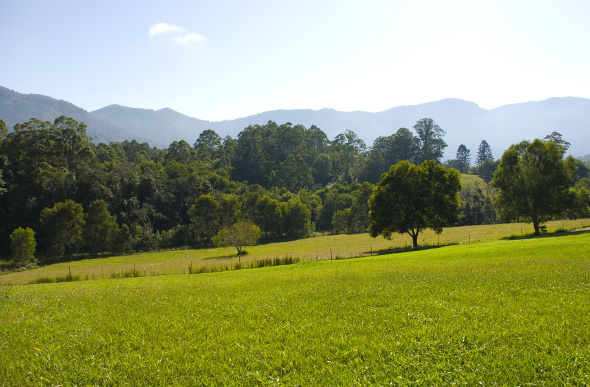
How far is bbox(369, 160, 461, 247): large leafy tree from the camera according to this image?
49.1 metres

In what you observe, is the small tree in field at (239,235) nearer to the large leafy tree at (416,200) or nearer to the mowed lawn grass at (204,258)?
the mowed lawn grass at (204,258)

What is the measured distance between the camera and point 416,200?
49.3 m

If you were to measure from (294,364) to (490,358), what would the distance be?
4280 millimetres

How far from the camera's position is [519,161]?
51.8 metres

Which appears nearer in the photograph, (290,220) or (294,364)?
(294,364)

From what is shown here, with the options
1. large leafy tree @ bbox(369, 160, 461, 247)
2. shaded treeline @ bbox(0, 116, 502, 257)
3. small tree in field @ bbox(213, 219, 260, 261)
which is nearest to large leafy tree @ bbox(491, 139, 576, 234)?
large leafy tree @ bbox(369, 160, 461, 247)

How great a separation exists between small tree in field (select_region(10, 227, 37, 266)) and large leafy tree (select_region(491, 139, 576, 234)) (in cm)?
7766

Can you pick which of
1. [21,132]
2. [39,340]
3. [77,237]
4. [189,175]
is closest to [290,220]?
[189,175]

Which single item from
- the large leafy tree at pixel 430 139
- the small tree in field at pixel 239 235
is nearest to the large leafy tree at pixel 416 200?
the small tree in field at pixel 239 235

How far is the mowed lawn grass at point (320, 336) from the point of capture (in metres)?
7.31

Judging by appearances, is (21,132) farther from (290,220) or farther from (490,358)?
(490,358)

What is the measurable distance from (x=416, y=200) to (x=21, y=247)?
2562 inches

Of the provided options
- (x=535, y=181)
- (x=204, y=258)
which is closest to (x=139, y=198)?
(x=204, y=258)

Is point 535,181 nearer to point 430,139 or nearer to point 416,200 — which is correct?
point 416,200
